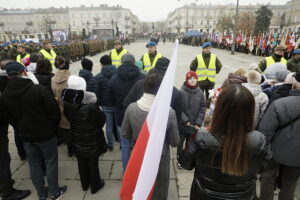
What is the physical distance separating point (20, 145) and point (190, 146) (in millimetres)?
3316

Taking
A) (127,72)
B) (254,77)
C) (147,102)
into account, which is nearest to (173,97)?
(147,102)

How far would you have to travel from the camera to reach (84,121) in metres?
2.41

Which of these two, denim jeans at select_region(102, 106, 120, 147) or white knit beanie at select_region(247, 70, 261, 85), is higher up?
white knit beanie at select_region(247, 70, 261, 85)

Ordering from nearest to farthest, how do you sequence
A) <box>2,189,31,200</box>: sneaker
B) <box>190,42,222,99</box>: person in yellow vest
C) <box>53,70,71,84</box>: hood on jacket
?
<box>2,189,31,200</box>: sneaker → <box>53,70,71,84</box>: hood on jacket → <box>190,42,222,99</box>: person in yellow vest

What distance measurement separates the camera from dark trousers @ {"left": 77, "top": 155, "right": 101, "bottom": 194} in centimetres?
267

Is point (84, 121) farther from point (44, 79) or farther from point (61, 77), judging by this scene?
point (44, 79)

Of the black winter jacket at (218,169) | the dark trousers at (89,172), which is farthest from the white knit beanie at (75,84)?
the black winter jacket at (218,169)

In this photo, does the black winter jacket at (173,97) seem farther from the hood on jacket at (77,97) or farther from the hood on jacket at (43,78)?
the hood on jacket at (43,78)

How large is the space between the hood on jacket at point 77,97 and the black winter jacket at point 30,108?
170mm

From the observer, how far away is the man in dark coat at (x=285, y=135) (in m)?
1.84

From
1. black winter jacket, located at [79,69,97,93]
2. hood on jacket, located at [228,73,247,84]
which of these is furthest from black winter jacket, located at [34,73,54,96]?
hood on jacket, located at [228,73,247,84]

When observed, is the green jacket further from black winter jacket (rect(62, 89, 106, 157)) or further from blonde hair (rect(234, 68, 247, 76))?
black winter jacket (rect(62, 89, 106, 157))

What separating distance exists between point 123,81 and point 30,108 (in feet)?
3.88

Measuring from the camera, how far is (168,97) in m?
1.17
